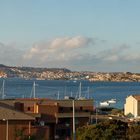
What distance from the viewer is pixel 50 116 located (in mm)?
54375

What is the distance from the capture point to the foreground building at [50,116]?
47.2 meters

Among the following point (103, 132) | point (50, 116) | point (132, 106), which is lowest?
point (103, 132)

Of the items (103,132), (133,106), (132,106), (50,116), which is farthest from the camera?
(132,106)

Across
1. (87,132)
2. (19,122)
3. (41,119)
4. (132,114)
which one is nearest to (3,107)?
(19,122)

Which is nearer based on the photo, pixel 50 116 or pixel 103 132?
pixel 103 132

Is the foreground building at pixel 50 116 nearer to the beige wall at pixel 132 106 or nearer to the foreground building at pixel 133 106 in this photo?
the foreground building at pixel 133 106

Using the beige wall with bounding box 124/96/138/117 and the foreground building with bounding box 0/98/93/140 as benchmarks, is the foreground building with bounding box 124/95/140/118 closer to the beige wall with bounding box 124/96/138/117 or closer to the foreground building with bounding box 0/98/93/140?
the beige wall with bounding box 124/96/138/117

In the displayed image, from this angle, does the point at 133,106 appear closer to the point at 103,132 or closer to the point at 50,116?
the point at 50,116

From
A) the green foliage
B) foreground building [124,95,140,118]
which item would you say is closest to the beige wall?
foreground building [124,95,140,118]

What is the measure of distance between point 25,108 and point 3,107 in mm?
9850

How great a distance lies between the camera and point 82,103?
59.3m

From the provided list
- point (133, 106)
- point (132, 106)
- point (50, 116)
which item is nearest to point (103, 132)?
point (50, 116)

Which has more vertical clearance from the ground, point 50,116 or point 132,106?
point 132,106

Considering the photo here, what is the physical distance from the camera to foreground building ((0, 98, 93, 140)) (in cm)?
4719
